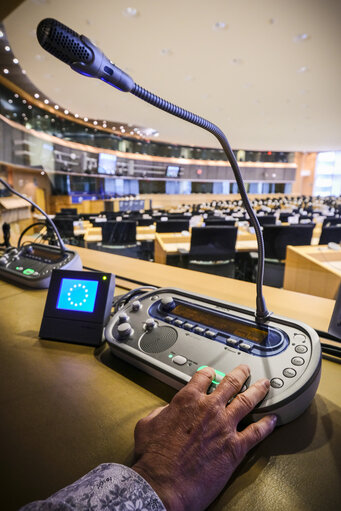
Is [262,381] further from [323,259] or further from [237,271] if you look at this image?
[237,271]

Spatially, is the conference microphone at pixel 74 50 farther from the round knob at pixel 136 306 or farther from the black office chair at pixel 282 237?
the black office chair at pixel 282 237

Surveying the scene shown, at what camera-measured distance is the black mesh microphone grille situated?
0.26 metres

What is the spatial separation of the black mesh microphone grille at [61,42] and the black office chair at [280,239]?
240 centimetres

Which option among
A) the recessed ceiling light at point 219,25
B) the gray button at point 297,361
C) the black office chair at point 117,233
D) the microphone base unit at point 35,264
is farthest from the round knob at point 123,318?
the recessed ceiling light at point 219,25

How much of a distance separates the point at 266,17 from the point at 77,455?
428cm

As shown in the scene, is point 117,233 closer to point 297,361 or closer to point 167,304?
point 167,304

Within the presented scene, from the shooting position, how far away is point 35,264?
0.97m

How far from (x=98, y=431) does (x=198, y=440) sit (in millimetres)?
149

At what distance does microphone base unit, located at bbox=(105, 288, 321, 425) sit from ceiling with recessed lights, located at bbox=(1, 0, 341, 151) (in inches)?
72.0

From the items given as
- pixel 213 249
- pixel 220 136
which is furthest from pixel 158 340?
pixel 213 249

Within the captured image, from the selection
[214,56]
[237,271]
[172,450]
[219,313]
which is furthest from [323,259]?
[214,56]

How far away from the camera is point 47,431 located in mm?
374

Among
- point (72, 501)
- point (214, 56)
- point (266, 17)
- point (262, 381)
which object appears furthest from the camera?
point (214, 56)

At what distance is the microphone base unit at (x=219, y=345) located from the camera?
37 cm
